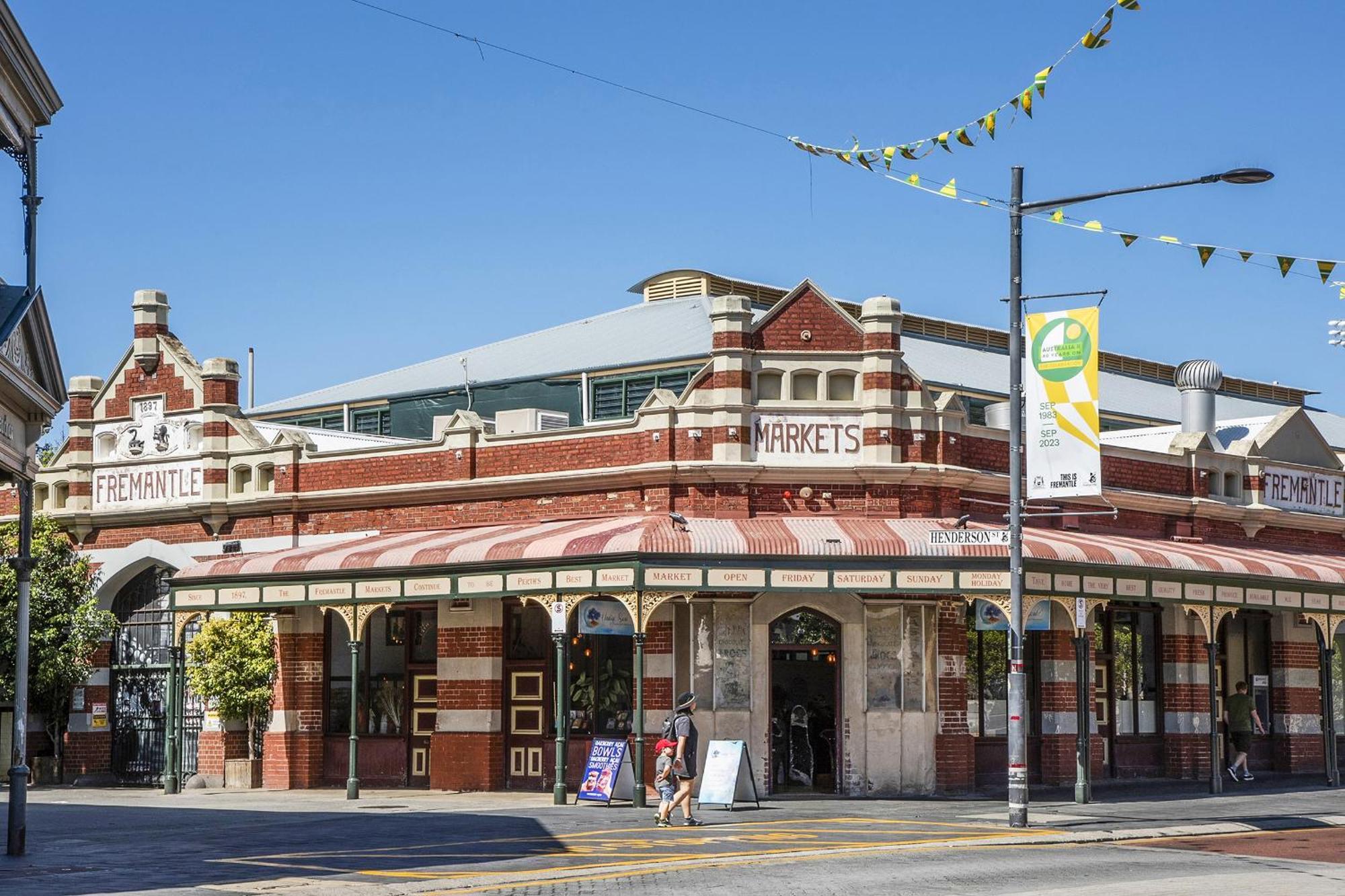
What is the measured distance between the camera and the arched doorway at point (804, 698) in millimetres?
28141

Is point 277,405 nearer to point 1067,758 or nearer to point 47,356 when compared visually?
point 1067,758

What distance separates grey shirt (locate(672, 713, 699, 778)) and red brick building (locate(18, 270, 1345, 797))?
2954 mm

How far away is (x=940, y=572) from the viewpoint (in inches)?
1029

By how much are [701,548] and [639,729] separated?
279cm

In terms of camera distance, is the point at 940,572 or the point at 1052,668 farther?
the point at 1052,668

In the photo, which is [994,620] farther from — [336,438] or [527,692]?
[336,438]

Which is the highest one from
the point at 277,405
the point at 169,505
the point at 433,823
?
the point at 277,405

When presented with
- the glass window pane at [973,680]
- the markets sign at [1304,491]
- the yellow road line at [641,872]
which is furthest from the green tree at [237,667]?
the markets sign at [1304,491]

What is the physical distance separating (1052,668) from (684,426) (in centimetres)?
808

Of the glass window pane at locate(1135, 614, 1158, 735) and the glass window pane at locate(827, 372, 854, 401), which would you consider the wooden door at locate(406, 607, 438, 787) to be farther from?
the glass window pane at locate(1135, 614, 1158, 735)

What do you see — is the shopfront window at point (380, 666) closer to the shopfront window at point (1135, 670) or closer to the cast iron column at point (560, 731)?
the cast iron column at point (560, 731)

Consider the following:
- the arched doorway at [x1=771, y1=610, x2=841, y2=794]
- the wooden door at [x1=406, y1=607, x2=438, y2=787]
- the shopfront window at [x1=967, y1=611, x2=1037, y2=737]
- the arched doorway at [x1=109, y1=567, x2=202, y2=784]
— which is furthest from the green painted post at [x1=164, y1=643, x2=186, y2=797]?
the shopfront window at [x1=967, y1=611, x2=1037, y2=737]

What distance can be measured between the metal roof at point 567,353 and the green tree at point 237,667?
752 centimetres

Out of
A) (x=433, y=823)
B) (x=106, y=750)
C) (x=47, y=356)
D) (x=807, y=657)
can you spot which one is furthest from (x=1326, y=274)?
(x=106, y=750)
